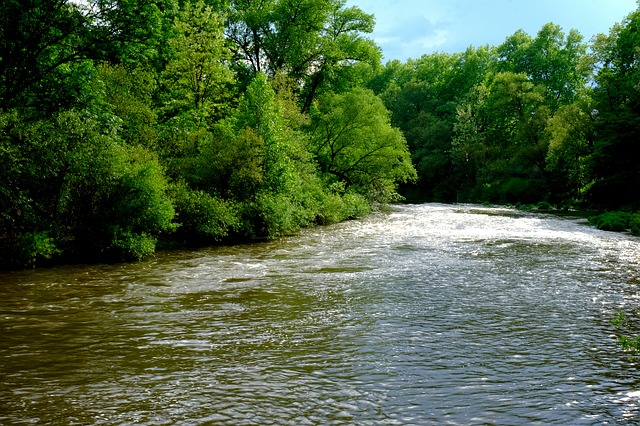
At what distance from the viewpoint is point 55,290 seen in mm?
12742

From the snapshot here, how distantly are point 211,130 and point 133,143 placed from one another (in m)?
8.80

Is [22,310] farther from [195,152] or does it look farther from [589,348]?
[195,152]

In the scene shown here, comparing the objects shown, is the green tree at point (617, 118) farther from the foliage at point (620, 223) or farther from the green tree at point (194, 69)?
the green tree at point (194, 69)

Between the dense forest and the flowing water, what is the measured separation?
2432mm

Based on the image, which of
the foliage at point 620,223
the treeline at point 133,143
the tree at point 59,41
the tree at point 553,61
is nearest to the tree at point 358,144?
the treeline at point 133,143

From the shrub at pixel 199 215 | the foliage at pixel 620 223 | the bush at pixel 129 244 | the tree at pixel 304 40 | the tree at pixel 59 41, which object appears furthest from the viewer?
the tree at pixel 304 40

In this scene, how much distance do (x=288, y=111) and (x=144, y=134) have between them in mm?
12750

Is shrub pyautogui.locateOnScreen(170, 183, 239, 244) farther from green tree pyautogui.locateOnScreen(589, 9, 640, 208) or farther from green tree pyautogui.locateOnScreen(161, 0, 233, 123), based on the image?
green tree pyautogui.locateOnScreen(589, 9, 640, 208)

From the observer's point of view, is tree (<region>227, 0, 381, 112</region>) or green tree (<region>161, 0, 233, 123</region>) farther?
tree (<region>227, 0, 381, 112</region>)

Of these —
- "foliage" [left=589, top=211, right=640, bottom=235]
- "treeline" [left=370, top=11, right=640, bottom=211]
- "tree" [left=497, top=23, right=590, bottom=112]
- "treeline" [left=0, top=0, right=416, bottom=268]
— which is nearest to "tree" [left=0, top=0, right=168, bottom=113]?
"treeline" [left=0, top=0, right=416, bottom=268]

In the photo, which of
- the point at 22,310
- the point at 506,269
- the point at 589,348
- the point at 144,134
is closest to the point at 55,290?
the point at 22,310

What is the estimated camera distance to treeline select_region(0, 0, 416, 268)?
1598cm

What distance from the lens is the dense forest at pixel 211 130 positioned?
650 inches

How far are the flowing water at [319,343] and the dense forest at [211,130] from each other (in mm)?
2432
